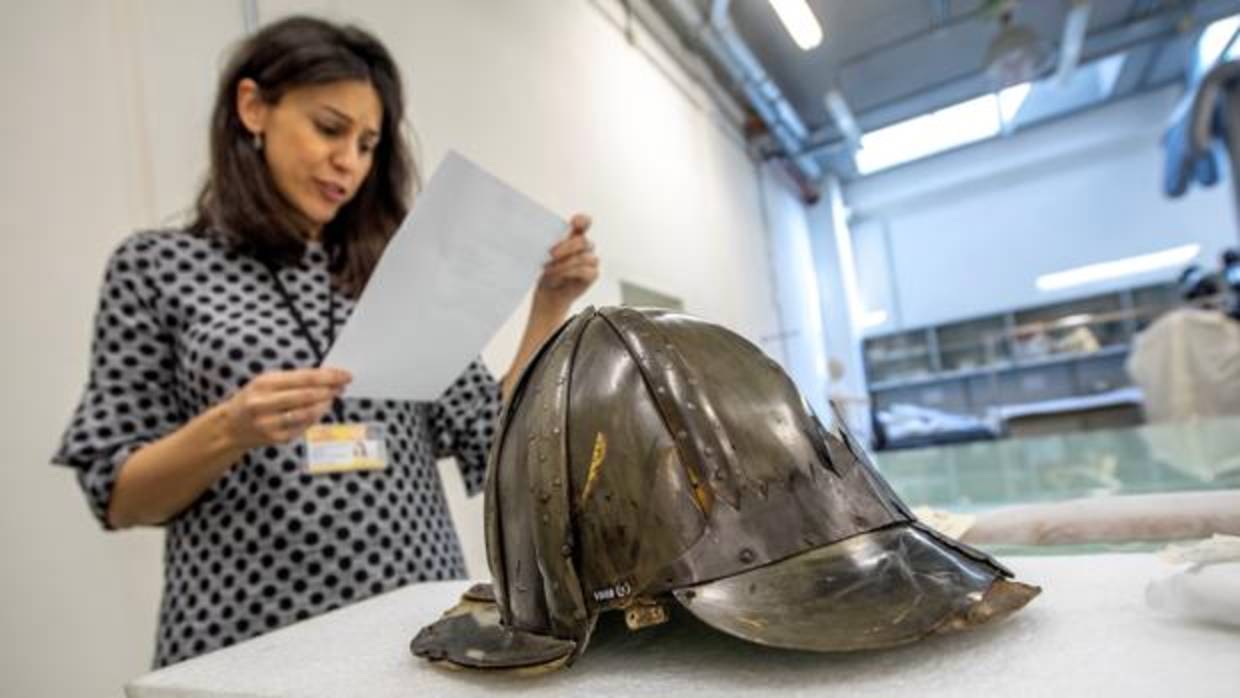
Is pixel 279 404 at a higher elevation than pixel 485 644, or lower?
higher

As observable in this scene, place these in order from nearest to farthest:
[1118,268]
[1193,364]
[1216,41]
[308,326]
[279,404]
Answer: [279,404] → [308,326] → [1193,364] → [1216,41] → [1118,268]

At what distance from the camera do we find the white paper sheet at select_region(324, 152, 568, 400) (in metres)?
0.68

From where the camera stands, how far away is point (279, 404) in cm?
64

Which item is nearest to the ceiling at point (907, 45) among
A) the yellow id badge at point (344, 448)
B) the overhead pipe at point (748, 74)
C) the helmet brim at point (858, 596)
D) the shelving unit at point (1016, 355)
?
the overhead pipe at point (748, 74)

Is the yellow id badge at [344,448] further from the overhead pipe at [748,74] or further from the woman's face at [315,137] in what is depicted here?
the overhead pipe at [748,74]

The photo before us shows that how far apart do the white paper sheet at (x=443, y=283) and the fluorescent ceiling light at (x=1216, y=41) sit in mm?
6486

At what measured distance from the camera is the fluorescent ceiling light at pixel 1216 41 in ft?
17.2

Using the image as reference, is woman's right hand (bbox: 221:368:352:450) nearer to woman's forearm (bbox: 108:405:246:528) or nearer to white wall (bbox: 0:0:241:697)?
woman's forearm (bbox: 108:405:246:528)

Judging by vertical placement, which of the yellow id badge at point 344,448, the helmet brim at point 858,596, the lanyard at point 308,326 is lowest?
the helmet brim at point 858,596

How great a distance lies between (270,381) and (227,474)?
212 mm

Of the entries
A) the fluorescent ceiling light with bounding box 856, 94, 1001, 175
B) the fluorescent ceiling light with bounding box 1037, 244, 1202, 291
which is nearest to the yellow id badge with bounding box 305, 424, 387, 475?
the fluorescent ceiling light with bounding box 856, 94, 1001, 175

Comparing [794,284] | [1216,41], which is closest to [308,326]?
[794,284]

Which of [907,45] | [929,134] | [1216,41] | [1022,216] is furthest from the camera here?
[1022,216]

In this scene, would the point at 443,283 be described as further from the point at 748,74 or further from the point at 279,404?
the point at 748,74
